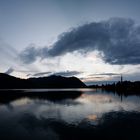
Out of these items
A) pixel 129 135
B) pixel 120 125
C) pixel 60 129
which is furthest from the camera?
pixel 120 125

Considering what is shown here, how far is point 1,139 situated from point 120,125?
1717 cm

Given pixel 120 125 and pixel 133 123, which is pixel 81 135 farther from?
pixel 133 123

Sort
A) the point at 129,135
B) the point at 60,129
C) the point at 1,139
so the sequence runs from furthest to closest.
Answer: the point at 60,129 < the point at 129,135 < the point at 1,139

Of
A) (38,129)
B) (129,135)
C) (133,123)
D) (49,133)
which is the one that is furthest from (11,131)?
(133,123)

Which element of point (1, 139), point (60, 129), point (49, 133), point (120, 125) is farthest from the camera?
point (120, 125)

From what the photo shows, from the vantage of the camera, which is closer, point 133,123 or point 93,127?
point 93,127

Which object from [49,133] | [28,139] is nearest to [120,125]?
[49,133]

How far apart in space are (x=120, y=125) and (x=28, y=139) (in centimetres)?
1422

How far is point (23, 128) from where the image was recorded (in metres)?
24.5

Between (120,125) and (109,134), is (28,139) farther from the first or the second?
(120,125)

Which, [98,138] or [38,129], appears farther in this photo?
[38,129]

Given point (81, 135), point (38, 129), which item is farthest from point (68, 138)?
A: point (38, 129)

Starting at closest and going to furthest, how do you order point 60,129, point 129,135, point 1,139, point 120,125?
point 1,139 → point 129,135 → point 60,129 → point 120,125

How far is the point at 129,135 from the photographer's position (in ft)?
65.8
